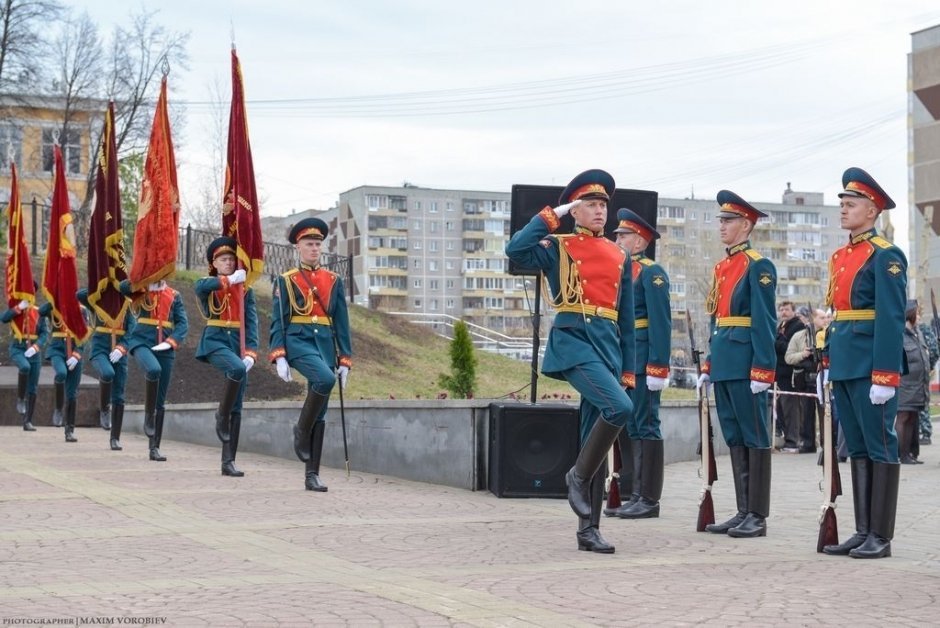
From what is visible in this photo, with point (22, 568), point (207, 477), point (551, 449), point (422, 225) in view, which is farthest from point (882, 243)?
point (422, 225)

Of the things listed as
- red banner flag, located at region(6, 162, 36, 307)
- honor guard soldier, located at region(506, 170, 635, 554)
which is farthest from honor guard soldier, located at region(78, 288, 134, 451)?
honor guard soldier, located at region(506, 170, 635, 554)

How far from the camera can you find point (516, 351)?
55875 millimetres

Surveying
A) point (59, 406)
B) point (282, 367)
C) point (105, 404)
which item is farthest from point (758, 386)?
point (59, 406)

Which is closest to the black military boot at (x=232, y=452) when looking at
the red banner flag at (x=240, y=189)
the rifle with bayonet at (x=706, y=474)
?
the red banner flag at (x=240, y=189)

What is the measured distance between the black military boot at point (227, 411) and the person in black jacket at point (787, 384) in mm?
8313

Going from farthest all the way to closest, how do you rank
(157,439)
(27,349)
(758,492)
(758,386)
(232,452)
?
1. (27,349)
2. (157,439)
3. (232,452)
4. (758,492)
5. (758,386)

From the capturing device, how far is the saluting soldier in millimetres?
10812

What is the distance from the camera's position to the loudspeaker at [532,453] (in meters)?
11.9

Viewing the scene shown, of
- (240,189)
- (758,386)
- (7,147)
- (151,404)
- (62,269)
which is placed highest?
(7,147)

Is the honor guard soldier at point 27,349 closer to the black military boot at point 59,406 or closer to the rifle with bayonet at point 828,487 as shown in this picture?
the black military boot at point 59,406

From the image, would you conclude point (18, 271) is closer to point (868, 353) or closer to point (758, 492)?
point (758, 492)

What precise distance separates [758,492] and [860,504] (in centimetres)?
97

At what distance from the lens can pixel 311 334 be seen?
41.0 ft

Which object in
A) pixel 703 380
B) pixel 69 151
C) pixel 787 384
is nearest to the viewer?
pixel 703 380
